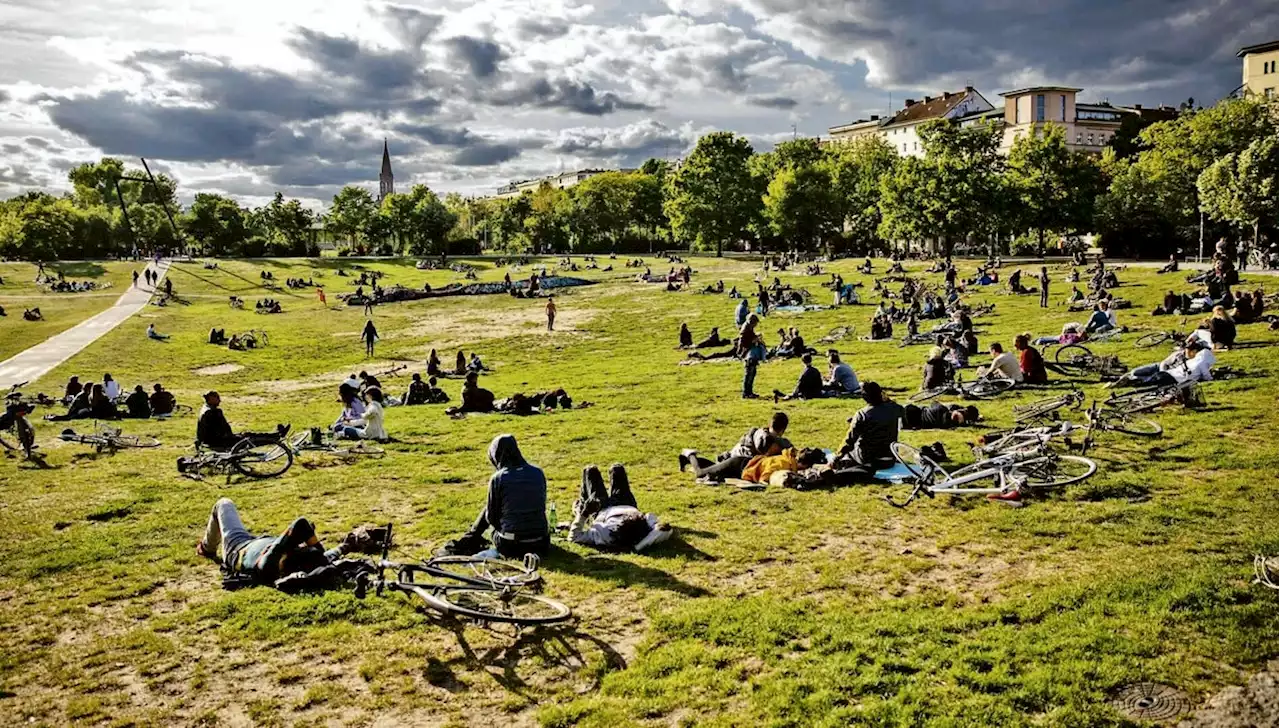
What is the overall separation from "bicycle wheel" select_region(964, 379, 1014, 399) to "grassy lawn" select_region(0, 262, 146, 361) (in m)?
39.6

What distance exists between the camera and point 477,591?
27.0 ft

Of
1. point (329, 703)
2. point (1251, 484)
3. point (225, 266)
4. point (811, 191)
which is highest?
point (811, 191)

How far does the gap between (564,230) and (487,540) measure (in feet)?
362

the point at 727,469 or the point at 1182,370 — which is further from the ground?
the point at 1182,370

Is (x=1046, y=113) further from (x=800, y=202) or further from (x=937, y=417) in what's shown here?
(x=937, y=417)

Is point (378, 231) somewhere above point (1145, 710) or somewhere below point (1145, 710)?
above

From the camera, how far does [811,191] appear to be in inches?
3354

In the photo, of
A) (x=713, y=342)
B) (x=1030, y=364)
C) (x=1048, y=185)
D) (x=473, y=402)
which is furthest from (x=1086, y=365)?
(x=1048, y=185)

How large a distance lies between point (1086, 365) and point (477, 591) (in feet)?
55.1

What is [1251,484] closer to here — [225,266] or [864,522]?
[864,522]

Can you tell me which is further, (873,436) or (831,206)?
(831,206)

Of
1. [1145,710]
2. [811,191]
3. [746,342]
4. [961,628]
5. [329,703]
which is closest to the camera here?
[1145,710]

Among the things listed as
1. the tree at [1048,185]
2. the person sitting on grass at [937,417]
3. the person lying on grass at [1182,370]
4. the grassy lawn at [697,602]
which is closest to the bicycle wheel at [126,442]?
the grassy lawn at [697,602]

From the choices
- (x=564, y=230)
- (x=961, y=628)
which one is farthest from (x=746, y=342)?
(x=564, y=230)
